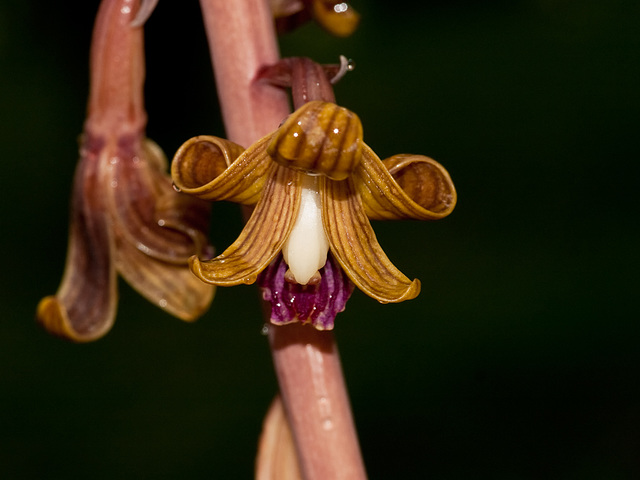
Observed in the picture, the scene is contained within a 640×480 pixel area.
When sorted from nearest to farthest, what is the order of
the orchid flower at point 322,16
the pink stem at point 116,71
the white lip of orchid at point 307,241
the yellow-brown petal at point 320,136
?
the yellow-brown petal at point 320,136, the white lip of orchid at point 307,241, the pink stem at point 116,71, the orchid flower at point 322,16

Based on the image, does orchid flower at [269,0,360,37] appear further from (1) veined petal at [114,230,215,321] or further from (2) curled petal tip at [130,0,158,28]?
(1) veined petal at [114,230,215,321]

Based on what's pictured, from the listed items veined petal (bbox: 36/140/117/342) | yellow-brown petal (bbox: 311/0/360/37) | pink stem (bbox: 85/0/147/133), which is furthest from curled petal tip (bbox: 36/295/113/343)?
yellow-brown petal (bbox: 311/0/360/37)

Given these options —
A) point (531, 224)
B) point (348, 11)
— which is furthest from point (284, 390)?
point (531, 224)

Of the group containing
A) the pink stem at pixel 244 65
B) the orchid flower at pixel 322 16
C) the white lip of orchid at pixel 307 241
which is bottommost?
the white lip of orchid at pixel 307 241

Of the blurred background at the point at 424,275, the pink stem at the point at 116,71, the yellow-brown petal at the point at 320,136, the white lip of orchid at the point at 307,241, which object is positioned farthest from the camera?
the blurred background at the point at 424,275

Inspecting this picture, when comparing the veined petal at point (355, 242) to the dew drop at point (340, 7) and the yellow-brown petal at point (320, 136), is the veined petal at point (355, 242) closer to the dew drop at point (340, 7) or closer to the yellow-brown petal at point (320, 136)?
the yellow-brown petal at point (320, 136)

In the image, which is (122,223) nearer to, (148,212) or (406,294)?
(148,212)

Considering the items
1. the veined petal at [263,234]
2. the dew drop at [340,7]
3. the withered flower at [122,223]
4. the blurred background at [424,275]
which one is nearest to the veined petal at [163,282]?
the withered flower at [122,223]
